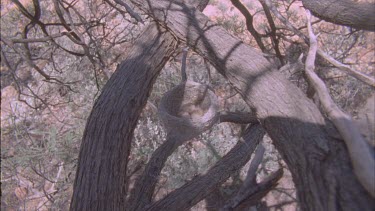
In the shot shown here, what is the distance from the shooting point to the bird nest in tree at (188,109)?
2.96m

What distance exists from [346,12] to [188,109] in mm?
1721

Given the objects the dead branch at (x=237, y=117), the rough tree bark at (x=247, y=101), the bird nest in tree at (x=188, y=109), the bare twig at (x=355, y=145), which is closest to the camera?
the bare twig at (x=355, y=145)

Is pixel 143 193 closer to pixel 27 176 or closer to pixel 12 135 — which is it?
pixel 27 176

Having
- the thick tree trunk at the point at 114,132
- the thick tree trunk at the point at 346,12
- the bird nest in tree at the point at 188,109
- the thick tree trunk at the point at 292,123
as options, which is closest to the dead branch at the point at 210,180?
the bird nest in tree at the point at 188,109

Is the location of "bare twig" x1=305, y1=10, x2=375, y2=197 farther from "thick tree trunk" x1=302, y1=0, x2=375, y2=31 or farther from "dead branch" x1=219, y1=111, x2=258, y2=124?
"dead branch" x1=219, y1=111, x2=258, y2=124

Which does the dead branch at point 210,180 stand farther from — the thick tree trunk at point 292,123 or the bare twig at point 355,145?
the bare twig at point 355,145

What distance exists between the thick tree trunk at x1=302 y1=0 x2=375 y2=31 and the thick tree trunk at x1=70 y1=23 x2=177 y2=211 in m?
1.26

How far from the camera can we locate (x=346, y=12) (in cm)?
249

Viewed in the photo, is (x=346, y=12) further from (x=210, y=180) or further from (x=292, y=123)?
(x=210, y=180)

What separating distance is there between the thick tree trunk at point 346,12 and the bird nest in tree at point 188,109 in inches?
45.0

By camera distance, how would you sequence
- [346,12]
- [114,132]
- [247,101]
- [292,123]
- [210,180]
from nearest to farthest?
1. [292,123]
2. [247,101]
3. [114,132]
4. [346,12]
5. [210,180]

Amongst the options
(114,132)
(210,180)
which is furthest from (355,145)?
(210,180)

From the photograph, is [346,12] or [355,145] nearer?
[355,145]

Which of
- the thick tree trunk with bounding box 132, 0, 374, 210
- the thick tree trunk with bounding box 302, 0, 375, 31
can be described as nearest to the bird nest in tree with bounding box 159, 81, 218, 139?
the thick tree trunk with bounding box 132, 0, 374, 210
